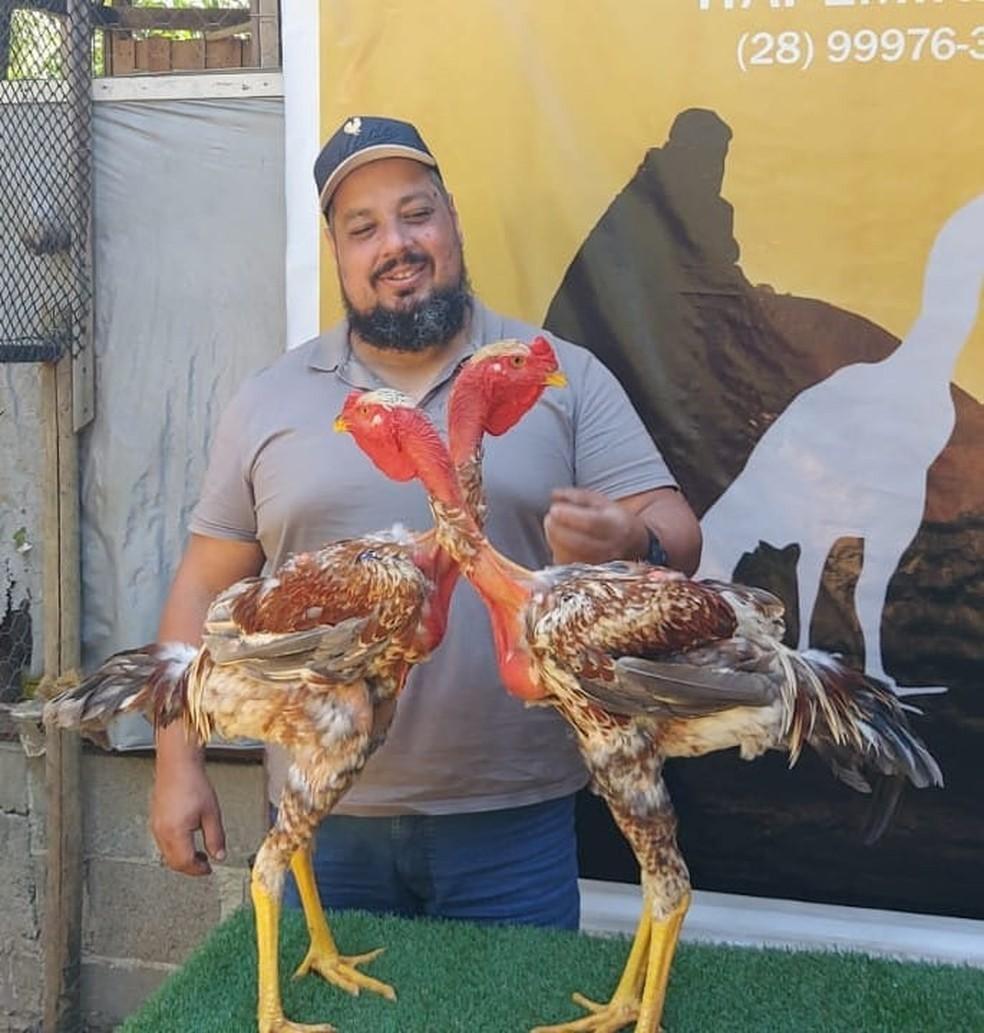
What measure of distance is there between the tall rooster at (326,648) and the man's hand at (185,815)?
0.37 meters

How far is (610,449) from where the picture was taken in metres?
2.12

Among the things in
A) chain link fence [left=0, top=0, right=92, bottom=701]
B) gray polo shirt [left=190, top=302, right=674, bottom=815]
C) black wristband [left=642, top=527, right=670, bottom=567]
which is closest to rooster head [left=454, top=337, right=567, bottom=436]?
black wristband [left=642, top=527, right=670, bottom=567]

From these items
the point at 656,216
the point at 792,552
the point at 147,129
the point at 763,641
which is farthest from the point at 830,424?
the point at 147,129

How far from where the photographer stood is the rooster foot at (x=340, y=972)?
1.78 metres

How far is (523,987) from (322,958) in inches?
12.3

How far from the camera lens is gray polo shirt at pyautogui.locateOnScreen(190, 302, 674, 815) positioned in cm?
204

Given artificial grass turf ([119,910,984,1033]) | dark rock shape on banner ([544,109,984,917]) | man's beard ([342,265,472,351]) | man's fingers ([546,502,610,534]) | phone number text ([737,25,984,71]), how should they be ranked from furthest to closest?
dark rock shape on banner ([544,109,984,917])
phone number text ([737,25,984,71])
man's beard ([342,265,472,351])
artificial grass turf ([119,910,984,1033])
man's fingers ([546,502,610,534])

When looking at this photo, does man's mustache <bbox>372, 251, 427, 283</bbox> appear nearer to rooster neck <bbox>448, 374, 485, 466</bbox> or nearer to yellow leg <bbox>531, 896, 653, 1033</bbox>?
rooster neck <bbox>448, 374, 485, 466</bbox>

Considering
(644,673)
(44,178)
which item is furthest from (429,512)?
(44,178)

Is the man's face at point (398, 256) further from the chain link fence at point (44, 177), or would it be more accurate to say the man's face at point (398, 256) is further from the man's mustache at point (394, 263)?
the chain link fence at point (44, 177)

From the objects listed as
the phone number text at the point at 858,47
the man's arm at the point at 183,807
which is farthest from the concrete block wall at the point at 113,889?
the phone number text at the point at 858,47

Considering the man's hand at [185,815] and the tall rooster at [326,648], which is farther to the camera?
the man's hand at [185,815]

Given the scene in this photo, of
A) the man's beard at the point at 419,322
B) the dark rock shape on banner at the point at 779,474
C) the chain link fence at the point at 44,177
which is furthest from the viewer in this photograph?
the chain link fence at the point at 44,177

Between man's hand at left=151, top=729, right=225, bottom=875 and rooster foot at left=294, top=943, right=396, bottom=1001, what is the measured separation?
0.93 ft
